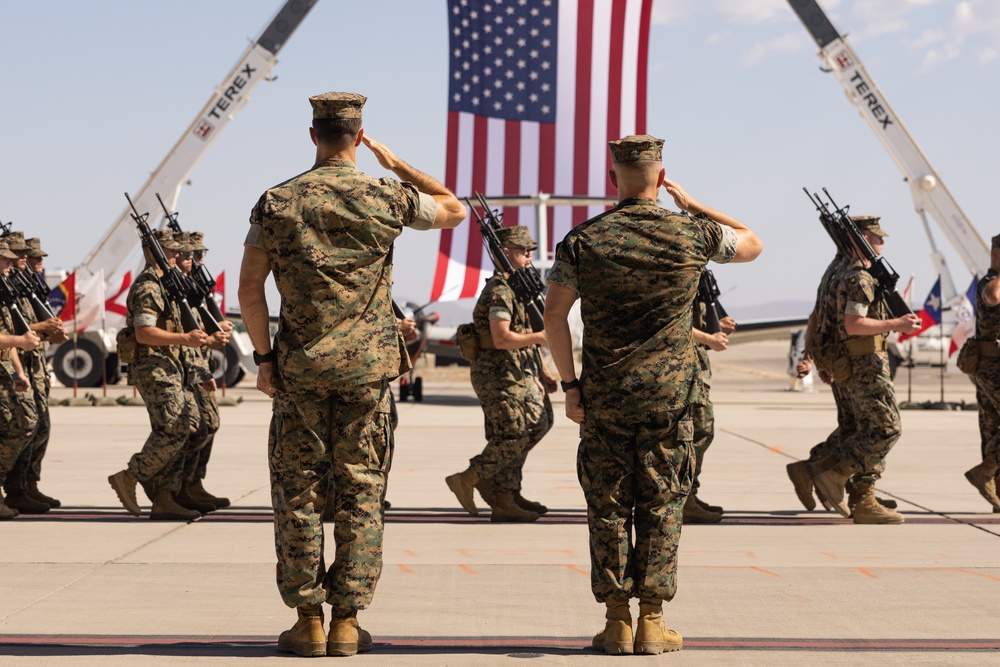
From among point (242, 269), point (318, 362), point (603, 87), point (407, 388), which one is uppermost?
point (603, 87)

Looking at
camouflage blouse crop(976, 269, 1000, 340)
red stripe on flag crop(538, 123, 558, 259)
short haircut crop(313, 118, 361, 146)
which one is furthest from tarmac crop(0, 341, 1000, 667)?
red stripe on flag crop(538, 123, 558, 259)

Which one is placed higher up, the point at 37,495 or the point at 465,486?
the point at 465,486

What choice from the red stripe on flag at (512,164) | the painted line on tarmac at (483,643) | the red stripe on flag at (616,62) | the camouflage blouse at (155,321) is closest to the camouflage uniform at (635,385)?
the painted line on tarmac at (483,643)

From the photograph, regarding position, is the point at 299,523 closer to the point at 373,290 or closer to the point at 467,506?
the point at 373,290

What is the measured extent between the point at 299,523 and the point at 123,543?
123 inches

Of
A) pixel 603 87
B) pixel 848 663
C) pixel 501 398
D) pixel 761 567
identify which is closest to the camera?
pixel 848 663

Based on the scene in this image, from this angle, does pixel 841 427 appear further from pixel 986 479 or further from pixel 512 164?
pixel 512 164

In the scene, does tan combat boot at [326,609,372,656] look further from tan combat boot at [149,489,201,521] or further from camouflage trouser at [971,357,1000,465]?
camouflage trouser at [971,357,1000,465]

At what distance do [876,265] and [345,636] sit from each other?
494 cm

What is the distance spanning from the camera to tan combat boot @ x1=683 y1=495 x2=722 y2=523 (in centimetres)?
837

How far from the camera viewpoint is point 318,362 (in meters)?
4.64

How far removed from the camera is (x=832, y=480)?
27.4ft

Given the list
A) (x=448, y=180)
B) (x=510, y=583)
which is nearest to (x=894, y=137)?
(x=448, y=180)

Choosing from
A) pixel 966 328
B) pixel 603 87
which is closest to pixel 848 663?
pixel 966 328
